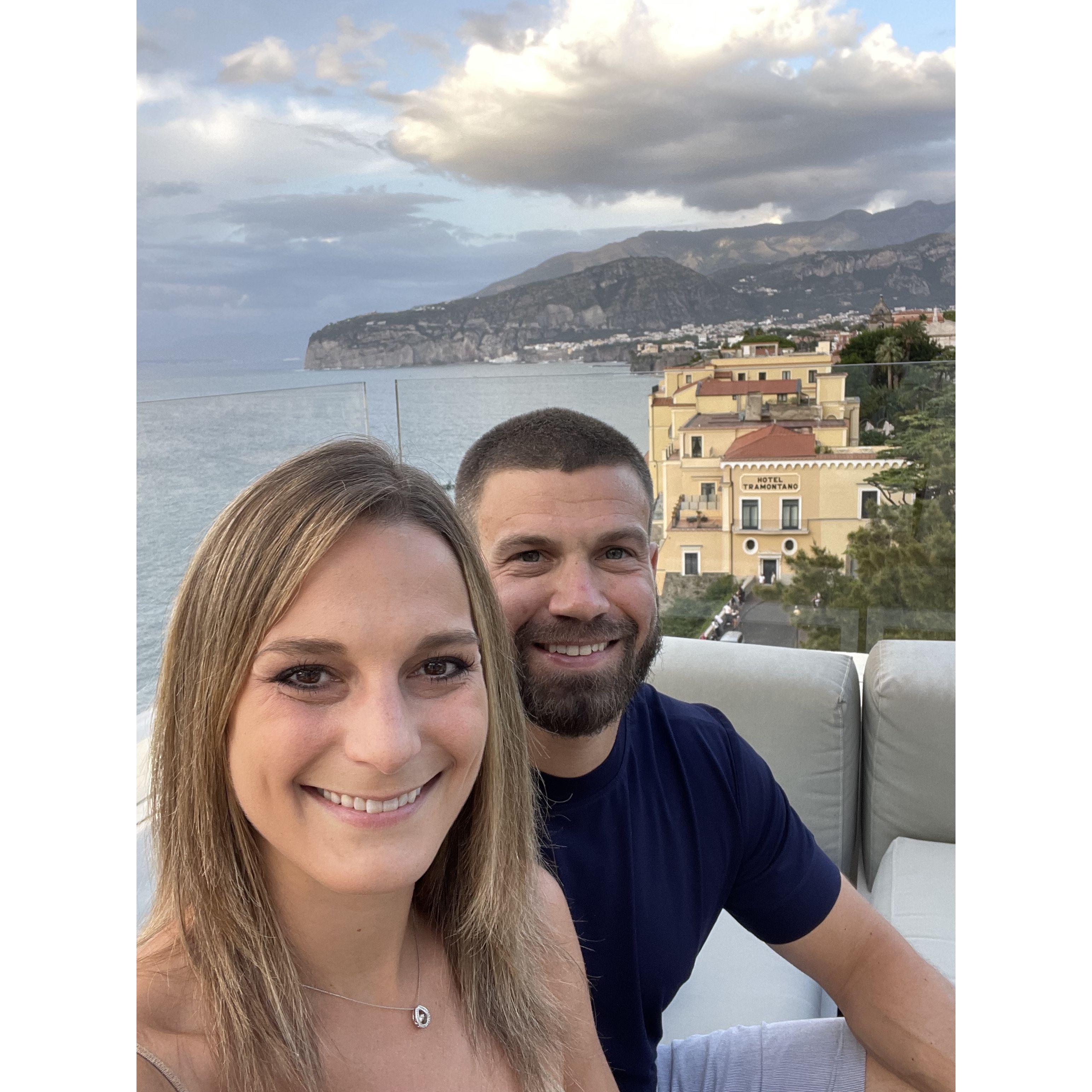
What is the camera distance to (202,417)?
2670mm

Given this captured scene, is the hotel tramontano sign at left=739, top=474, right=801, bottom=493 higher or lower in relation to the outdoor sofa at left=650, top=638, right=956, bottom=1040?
higher

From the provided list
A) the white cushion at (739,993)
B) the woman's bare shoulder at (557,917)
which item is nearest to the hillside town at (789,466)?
the white cushion at (739,993)

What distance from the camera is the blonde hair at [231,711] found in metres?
0.66

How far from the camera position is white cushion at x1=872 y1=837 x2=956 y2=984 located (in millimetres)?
1697

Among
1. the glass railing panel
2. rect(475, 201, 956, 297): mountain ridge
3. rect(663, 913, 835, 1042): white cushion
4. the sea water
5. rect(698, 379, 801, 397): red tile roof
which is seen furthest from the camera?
rect(475, 201, 956, 297): mountain ridge

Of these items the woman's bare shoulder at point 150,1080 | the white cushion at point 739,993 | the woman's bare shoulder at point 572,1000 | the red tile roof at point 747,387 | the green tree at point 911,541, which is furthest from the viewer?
the red tile roof at point 747,387

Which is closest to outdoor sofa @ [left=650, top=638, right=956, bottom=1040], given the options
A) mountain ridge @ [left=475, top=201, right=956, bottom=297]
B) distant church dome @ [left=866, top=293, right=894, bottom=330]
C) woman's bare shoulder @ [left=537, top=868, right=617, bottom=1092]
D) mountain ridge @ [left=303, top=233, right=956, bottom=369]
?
woman's bare shoulder @ [left=537, top=868, right=617, bottom=1092]

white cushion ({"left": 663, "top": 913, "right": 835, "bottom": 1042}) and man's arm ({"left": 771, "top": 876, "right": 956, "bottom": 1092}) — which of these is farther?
white cushion ({"left": 663, "top": 913, "right": 835, "bottom": 1042})

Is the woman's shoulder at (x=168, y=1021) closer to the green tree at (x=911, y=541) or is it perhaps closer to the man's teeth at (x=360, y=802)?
the man's teeth at (x=360, y=802)

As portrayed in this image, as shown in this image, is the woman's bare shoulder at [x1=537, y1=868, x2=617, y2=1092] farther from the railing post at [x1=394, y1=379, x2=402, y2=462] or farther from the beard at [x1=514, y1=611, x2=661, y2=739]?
the railing post at [x1=394, y1=379, x2=402, y2=462]

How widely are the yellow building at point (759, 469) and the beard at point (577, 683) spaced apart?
2.73m

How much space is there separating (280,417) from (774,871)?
222cm
